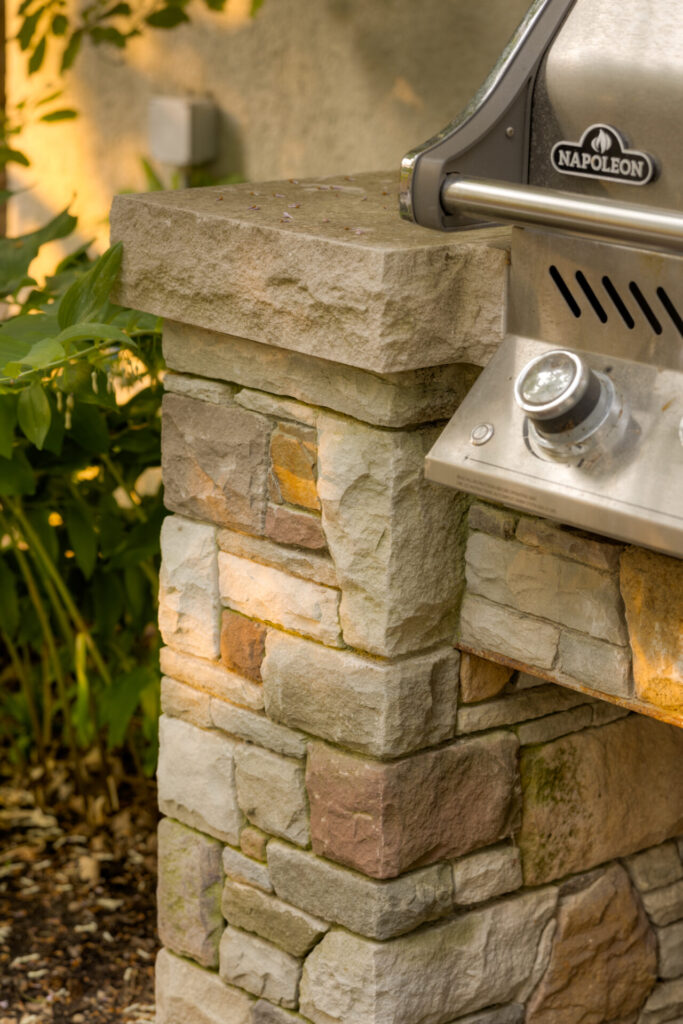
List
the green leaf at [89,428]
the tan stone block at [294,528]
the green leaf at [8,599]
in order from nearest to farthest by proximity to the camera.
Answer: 1. the tan stone block at [294,528]
2. the green leaf at [89,428]
3. the green leaf at [8,599]

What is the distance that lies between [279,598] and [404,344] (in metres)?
0.43

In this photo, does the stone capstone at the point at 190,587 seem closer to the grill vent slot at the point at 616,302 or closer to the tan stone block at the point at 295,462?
the tan stone block at the point at 295,462

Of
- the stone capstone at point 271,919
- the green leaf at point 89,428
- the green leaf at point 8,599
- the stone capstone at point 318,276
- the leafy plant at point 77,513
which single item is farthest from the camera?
the green leaf at point 8,599

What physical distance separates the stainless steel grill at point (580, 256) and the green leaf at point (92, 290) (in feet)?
1.62

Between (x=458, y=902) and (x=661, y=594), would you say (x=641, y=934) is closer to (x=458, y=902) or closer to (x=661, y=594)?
(x=458, y=902)

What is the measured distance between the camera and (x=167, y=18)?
10.0ft

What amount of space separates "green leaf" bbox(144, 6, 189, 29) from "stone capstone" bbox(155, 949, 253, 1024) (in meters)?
2.03

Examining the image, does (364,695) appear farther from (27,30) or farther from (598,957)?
(27,30)

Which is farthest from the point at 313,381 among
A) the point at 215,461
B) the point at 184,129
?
the point at 184,129

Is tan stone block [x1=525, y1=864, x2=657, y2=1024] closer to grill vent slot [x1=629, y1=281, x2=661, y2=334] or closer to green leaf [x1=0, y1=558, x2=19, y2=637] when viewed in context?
grill vent slot [x1=629, y1=281, x2=661, y2=334]

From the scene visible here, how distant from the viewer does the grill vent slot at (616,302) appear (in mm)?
1344

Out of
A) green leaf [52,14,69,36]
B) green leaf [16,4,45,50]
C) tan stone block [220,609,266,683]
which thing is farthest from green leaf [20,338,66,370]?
green leaf [52,14,69,36]

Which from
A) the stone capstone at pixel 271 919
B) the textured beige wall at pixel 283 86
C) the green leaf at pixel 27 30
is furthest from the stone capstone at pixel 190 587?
the green leaf at pixel 27 30

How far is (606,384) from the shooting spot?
4.45 ft
